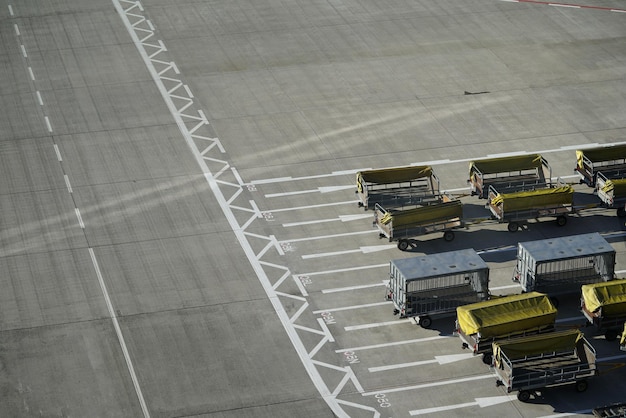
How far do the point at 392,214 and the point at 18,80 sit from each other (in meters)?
34.7

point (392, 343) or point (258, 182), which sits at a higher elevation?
point (392, 343)

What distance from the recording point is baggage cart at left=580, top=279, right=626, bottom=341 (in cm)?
5512

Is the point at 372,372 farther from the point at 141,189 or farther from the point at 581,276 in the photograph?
the point at 141,189

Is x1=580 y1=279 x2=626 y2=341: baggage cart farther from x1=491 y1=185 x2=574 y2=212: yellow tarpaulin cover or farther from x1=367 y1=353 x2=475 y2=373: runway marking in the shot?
x1=491 y1=185 x2=574 y2=212: yellow tarpaulin cover

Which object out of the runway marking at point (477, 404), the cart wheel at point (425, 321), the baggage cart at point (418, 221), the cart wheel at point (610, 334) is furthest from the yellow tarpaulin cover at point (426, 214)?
the runway marking at point (477, 404)

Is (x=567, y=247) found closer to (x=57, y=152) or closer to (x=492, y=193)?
(x=492, y=193)

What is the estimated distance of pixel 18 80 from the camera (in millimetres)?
82750

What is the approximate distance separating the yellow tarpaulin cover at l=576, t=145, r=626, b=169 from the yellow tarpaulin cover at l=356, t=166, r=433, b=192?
33.4 ft

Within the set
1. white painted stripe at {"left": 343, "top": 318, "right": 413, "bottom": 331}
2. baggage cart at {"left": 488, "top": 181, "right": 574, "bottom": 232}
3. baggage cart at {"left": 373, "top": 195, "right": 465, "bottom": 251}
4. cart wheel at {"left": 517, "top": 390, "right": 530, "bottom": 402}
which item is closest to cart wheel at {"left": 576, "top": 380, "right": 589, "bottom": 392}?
cart wheel at {"left": 517, "top": 390, "right": 530, "bottom": 402}

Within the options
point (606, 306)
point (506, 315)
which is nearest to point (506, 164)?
point (606, 306)

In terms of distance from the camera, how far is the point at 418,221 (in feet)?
208

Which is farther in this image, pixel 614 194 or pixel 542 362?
pixel 614 194

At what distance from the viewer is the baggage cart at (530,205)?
2544 inches

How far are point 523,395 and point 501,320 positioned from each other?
396 cm
